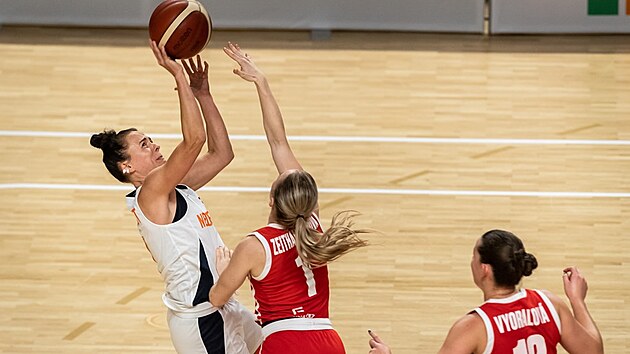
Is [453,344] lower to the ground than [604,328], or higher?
higher

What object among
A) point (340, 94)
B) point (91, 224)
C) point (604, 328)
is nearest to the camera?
point (604, 328)

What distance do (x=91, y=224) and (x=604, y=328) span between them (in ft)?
13.4

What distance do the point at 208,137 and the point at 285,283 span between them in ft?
3.74

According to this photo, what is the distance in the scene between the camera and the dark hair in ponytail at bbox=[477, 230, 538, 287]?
4449 millimetres

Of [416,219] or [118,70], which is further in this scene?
[118,70]

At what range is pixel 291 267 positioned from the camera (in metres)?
5.00

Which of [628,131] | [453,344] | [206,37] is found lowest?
[628,131]

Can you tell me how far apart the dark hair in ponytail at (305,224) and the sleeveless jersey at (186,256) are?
533 mm

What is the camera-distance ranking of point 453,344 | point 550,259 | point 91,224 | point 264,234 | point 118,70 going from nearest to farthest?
point 453,344, point 264,234, point 550,259, point 91,224, point 118,70

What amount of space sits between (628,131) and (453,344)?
23.3 feet

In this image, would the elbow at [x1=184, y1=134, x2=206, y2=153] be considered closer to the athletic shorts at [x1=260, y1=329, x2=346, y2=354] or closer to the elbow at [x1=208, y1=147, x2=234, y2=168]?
the elbow at [x1=208, y1=147, x2=234, y2=168]

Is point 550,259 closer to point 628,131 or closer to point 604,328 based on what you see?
point 604,328

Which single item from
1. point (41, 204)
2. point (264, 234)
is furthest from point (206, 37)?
point (41, 204)

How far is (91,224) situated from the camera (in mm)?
9117
